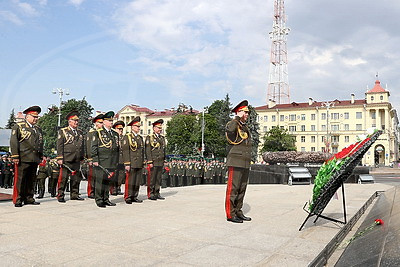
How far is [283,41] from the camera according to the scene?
5781 cm

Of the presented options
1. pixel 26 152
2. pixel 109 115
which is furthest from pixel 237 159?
pixel 26 152

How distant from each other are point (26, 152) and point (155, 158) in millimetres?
2869

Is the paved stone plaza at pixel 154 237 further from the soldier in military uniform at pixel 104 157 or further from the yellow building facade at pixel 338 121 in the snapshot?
the yellow building facade at pixel 338 121

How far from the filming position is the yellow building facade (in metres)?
69.7

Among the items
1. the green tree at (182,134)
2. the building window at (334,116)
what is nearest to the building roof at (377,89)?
the building window at (334,116)

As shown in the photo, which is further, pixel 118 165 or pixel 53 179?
pixel 53 179

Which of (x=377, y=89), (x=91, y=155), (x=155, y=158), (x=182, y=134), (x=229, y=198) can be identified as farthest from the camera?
(x=377, y=89)

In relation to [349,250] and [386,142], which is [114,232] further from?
[386,142]

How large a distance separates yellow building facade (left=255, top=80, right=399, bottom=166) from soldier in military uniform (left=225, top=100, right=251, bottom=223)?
67149 millimetres

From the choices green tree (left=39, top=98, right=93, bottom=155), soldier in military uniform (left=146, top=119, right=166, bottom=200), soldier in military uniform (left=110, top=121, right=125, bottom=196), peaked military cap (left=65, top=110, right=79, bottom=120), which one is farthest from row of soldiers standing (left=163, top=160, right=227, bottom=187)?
green tree (left=39, top=98, right=93, bottom=155)

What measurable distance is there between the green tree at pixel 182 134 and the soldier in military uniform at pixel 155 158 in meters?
54.5

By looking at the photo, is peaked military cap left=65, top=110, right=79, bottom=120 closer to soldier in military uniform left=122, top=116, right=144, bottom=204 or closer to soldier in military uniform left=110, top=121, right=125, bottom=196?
soldier in military uniform left=110, top=121, right=125, bottom=196

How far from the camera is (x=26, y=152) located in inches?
271

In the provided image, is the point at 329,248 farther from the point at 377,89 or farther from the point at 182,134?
the point at 377,89
